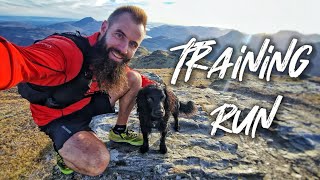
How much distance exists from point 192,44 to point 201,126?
3861mm

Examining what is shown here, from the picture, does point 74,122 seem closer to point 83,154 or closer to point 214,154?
point 83,154

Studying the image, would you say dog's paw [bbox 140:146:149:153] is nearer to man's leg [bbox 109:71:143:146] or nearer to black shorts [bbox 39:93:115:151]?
man's leg [bbox 109:71:143:146]

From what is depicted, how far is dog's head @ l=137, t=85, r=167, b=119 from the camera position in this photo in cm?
721

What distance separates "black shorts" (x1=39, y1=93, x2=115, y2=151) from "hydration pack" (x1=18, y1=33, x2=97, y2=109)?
721 millimetres

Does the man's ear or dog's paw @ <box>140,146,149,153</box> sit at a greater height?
the man's ear

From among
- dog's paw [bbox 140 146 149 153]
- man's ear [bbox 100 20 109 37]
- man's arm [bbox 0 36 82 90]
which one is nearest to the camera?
man's arm [bbox 0 36 82 90]

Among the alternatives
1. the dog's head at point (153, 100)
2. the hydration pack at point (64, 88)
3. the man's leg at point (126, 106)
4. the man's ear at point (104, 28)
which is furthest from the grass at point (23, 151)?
the man's ear at point (104, 28)

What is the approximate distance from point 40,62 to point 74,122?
3.02 meters

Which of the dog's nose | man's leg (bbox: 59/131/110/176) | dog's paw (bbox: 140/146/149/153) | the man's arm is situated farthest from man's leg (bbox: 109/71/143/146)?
the man's arm

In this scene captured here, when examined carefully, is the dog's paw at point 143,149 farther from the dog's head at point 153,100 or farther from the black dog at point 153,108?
the dog's head at point 153,100

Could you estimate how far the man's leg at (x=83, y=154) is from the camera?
5891 mm

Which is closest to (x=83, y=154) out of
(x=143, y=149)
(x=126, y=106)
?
(x=143, y=149)

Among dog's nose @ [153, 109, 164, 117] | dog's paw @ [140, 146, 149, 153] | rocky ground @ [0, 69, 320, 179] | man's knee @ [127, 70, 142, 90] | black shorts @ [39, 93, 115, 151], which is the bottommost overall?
rocky ground @ [0, 69, 320, 179]

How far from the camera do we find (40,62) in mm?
3596
